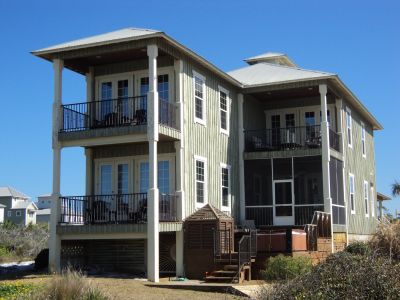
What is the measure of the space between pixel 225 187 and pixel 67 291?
14.5 meters

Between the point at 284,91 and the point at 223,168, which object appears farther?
the point at 284,91

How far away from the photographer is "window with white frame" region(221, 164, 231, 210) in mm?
25297

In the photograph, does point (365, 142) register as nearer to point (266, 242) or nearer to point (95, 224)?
point (266, 242)

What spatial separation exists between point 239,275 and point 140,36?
A: 27.6 ft

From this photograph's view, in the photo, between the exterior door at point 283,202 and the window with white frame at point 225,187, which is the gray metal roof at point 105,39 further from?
the exterior door at point 283,202

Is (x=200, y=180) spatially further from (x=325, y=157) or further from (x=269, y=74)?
(x=269, y=74)

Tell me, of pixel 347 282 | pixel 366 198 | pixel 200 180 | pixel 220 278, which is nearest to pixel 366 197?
pixel 366 198

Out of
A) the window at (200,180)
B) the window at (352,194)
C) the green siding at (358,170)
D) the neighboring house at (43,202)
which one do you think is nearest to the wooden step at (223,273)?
the window at (200,180)

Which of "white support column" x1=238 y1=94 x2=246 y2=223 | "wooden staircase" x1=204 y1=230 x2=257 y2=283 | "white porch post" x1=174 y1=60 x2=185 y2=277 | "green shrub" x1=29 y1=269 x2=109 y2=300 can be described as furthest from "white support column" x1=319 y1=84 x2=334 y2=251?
"green shrub" x1=29 y1=269 x2=109 y2=300

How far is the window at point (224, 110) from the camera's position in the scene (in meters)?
25.8

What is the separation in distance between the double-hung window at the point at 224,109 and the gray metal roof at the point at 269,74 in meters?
1.44

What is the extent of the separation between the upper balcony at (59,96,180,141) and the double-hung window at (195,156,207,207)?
2063 mm

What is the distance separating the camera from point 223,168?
25.5 m

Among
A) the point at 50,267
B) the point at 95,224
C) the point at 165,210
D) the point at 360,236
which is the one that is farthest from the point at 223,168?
the point at 360,236
